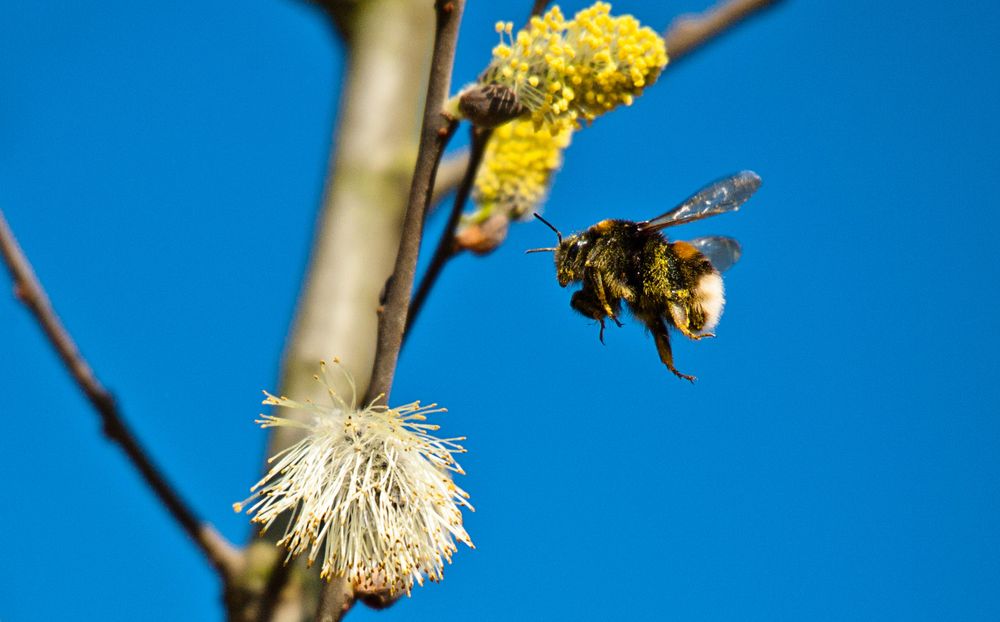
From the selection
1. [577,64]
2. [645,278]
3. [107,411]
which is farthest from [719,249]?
[107,411]

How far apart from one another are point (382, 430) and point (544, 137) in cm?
72

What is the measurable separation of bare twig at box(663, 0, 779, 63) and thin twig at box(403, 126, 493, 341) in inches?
29.8

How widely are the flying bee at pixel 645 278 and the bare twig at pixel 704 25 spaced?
811mm

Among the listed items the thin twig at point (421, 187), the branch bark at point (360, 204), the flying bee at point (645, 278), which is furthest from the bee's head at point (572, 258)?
the branch bark at point (360, 204)

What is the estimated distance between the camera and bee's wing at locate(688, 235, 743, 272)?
6.14ft

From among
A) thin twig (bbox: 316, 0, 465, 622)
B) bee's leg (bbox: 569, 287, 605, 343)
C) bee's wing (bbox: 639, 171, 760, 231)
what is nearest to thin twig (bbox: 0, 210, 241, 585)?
thin twig (bbox: 316, 0, 465, 622)

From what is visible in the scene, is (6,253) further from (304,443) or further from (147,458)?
(304,443)

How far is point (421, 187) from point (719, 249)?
671 millimetres

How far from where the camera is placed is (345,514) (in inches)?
65.3

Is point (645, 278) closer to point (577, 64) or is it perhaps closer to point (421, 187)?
point (577, 64)

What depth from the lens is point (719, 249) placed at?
73.9 inches

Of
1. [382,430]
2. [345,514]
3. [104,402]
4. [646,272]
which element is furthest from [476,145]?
[104,402]

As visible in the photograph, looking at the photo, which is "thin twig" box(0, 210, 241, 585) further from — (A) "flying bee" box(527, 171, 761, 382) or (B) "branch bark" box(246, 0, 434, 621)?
(A) "flying bee" box(527, 171, 761, 382)

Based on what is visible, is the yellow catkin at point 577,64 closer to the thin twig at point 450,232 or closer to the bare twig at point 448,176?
the thin twig at point 450,232
